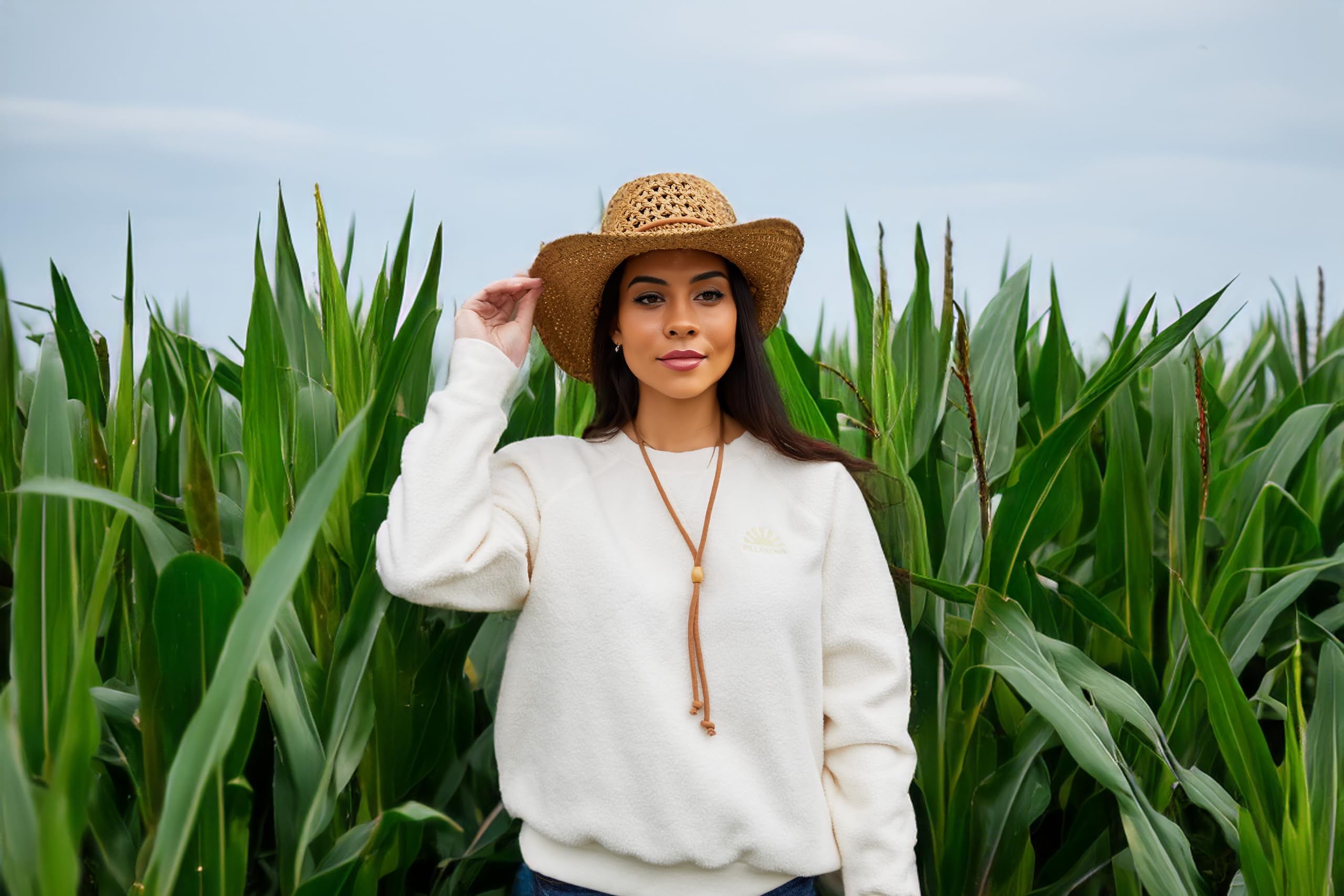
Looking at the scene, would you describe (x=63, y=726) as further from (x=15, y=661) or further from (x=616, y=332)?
(x=616, y=332)

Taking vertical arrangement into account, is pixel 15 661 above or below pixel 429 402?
below

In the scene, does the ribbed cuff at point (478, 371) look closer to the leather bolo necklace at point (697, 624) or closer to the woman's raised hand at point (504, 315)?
the woman's raised hand at point (504, 315)

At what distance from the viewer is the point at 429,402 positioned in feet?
2.83

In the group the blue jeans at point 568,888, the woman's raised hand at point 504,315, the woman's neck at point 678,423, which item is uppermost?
the woman's raised hand at point 504,315

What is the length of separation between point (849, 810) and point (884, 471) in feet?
1.02

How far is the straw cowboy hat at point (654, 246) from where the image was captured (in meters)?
0.88

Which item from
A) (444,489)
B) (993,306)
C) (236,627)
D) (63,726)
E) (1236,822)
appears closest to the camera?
(236,627)

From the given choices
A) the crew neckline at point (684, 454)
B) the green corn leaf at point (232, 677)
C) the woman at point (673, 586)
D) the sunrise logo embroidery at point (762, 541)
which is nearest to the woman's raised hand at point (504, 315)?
the woman at point (673, 586)

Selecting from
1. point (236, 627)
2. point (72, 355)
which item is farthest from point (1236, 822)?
point (72, 355)

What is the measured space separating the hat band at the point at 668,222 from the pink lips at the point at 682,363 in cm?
10

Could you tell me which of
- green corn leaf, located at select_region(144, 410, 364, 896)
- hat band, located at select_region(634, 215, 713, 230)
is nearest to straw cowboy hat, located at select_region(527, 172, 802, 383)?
hat band, located at select_region(634, 215, 713, 230)

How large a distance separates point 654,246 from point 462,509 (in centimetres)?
25

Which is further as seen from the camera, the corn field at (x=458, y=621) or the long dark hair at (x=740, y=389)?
the long dark hair at (x=740, y=389)

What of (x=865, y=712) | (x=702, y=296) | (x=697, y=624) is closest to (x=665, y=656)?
(x=697, y=624)
